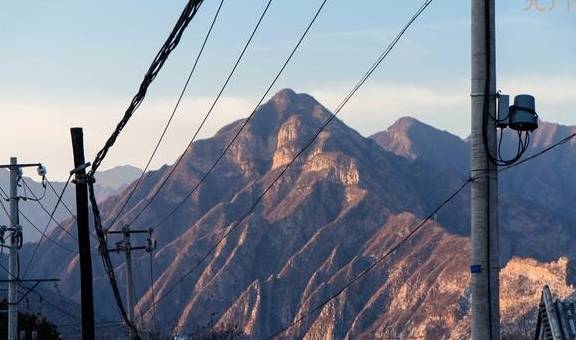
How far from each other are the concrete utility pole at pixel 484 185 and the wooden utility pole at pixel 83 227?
14402 millimetres

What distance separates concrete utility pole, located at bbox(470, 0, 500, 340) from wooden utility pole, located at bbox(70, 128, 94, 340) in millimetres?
14402

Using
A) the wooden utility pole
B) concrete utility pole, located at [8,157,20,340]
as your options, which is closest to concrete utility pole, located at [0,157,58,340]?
concrete utility pole, located at [8,157,20,340]

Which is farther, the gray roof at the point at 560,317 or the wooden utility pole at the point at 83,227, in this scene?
the wooden utility pole at the point at 83,227

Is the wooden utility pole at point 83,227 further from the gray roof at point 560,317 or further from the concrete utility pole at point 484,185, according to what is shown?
the concrete utility pole at point 484,185

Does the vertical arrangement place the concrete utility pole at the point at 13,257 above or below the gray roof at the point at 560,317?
above

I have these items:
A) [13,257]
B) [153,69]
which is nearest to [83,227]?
[153,69]

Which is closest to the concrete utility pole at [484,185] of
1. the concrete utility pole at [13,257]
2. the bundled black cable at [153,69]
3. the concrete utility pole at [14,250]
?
the bundled black cable at [153,69]

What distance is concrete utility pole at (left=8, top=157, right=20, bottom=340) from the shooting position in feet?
150

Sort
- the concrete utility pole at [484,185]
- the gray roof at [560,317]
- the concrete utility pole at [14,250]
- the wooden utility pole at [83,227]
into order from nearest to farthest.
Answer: the concrete utility pole at [484,185] < the gray roof at [560,317] < the wooden utility pole at [83,227] < the concrete utility pole at [14,250]

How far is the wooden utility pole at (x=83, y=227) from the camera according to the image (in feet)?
94.1

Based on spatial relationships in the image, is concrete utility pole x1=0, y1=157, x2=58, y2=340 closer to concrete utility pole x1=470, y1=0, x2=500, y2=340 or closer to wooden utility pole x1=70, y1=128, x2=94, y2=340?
wooden utility pole x1=70, y1=128, x2=94, y2=340

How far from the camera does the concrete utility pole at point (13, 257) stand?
45.7 metres

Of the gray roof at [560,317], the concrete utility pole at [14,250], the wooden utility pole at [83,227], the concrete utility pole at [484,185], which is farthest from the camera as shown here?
the concrete utility pole at [14,250]

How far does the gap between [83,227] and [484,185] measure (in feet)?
49.7
